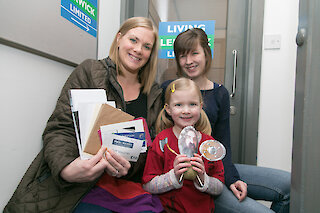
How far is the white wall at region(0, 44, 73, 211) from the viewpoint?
90 centimetres

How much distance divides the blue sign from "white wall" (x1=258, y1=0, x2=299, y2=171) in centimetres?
137

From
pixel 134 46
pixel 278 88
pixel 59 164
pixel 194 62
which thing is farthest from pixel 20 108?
pixel 278 88

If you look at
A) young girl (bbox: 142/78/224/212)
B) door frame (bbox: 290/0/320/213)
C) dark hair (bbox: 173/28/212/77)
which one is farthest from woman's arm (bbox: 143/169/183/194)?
dark hair (bbox: 173/28/212/77)

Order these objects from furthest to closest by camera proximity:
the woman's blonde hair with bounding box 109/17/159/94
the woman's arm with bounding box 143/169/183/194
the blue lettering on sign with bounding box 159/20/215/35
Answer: the blue lettering on sign with bounding box 159/20/215/35
the woman's blonde hair with bounding box 109/17/159/94
the woman's arm with bounding box 143/169/183/194

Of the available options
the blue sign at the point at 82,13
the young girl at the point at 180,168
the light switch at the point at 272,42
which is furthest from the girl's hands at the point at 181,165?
the light switch at the point at 272,42

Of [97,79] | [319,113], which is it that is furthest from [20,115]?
[319,113]

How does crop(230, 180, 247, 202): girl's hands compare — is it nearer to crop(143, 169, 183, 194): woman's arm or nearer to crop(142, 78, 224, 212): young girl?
crop(142, 78, 224, 212): young girl

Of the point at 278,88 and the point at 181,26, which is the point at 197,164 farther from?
the point at 181,26

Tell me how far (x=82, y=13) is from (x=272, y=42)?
1.48 meters

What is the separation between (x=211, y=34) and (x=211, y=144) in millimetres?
1310

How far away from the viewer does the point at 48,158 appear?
0.89 metres

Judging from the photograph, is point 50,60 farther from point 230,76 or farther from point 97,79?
point 230,76

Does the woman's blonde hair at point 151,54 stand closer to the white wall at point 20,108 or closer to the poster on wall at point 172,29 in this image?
the white wall at point 20,108

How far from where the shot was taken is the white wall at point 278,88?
5.75 ft
